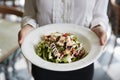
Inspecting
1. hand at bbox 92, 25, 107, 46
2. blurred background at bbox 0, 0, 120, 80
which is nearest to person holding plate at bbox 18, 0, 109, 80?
hand at bbox 92, 25, 107, 46

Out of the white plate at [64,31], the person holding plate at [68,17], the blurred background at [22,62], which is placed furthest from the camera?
the blurred background at [22,62]

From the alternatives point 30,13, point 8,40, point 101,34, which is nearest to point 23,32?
point 30,13

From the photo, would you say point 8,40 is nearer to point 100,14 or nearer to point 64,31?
point 64,31

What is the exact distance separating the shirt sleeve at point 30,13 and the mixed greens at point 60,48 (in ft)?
0.27

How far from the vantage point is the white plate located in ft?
2.59

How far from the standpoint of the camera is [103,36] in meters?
0.86

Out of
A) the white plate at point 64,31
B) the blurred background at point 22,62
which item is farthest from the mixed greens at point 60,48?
the blurred background at point 22,62

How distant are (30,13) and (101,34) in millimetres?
281

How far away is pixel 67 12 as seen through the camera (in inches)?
35.6

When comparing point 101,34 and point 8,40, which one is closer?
point 101,34

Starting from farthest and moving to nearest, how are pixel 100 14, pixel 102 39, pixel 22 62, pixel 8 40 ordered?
pixel 8 40
pixel 22 62
pixel 100 14
pixel 102 39

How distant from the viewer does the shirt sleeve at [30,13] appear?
0.95 meters

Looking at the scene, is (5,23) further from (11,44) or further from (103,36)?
(103,36)

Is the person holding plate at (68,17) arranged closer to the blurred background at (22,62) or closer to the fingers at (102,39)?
the fingers at (102,39)
